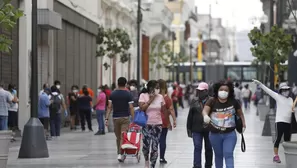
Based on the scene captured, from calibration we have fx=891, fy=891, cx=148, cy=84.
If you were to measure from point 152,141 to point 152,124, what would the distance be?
35 cm

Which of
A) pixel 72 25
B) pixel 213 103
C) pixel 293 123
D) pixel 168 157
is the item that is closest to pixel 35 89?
pixel 168 157

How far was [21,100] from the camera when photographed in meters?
31.2

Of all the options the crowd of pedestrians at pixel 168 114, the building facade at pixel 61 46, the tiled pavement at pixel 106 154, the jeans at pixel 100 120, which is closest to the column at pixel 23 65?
the building facade at pixel 61 46

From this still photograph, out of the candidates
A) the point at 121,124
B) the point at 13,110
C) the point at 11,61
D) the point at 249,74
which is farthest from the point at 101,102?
the point at 249,74

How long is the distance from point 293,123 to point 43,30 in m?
16.7

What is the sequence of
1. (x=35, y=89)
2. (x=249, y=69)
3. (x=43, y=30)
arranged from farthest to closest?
(x=249, y=69), (x=43, y=30), (x=35, y=89)

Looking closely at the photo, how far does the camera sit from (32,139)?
821 inches

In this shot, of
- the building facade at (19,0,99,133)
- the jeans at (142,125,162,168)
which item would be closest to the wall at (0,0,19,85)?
the building facade at (19,0,99,133)

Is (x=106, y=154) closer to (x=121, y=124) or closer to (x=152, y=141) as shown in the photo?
(x=121, y=124)

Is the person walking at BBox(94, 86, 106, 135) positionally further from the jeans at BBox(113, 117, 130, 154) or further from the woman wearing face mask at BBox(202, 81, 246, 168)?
the woman wearing face mask at BBox(202, 81, 246, 168)

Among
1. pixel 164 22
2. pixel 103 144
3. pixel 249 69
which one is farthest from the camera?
pixel 249 69

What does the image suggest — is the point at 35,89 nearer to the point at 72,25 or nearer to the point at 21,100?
the point at 21,100

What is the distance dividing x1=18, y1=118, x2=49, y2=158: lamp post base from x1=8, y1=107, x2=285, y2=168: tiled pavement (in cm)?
29

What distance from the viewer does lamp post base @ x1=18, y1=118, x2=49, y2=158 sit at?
2078cm
